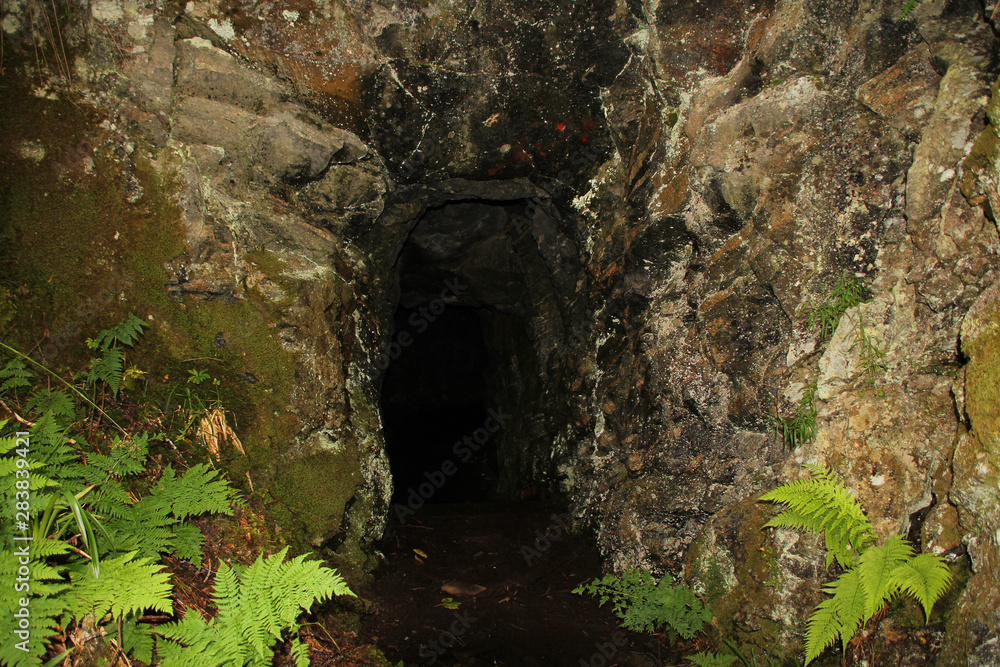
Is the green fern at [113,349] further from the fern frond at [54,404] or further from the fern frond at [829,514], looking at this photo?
the fern frond at [829,514]

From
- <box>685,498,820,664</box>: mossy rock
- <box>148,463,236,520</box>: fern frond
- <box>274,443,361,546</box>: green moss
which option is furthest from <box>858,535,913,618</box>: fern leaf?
<box>148,463,236,520</box>: fern frond

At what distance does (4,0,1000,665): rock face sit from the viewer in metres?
3.00

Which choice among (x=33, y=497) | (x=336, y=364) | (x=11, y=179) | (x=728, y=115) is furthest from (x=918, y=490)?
(x=11, y=179)

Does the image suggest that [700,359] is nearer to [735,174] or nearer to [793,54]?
[735,174]

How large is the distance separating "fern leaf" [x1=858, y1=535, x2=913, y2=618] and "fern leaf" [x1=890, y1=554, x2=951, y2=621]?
38mm

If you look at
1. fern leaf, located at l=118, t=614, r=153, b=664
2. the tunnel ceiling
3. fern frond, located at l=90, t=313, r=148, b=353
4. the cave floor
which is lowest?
the cave floor

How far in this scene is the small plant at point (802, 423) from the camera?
3.38 metres

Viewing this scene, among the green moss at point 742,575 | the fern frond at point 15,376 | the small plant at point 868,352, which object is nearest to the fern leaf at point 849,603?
the green moss at point 742,575

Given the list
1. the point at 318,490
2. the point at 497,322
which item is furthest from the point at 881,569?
the point at 497,322

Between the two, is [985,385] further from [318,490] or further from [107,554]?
[107,554]

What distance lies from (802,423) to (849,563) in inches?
31.7

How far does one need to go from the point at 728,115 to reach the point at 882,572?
2.96 metres

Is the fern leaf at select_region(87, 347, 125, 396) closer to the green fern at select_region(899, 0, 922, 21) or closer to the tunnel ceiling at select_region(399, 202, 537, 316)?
the tunnel ceiling at select_region(399, 202, 537, 316)

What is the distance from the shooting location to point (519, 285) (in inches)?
265
